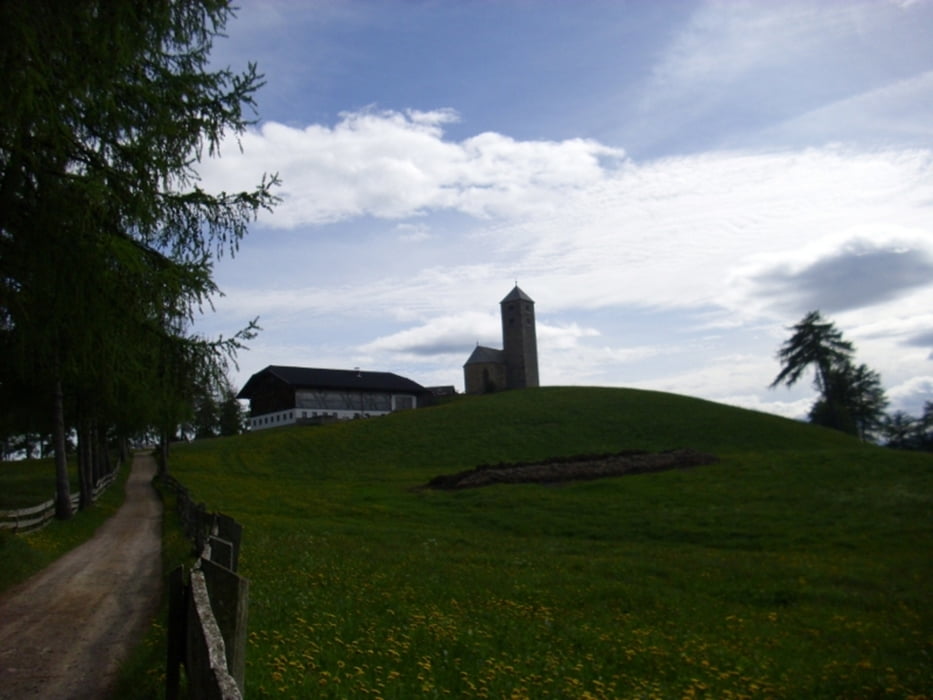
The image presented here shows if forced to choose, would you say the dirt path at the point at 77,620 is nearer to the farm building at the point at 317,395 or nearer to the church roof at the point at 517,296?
the farm building at the point at 317,395

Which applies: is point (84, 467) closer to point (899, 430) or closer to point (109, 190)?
point (109, 190)

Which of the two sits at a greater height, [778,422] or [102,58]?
[102,58]

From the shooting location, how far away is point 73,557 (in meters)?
17.8

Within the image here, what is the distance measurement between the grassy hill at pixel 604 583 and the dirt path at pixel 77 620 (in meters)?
1.65

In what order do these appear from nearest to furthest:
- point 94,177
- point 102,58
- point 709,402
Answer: point 102,58, point 94,177, point 709,402

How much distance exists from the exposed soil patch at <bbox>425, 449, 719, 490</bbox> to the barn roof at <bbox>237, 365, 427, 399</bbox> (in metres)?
57.9

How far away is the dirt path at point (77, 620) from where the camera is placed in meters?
7.88

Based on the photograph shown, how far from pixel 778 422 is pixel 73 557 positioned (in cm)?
5454

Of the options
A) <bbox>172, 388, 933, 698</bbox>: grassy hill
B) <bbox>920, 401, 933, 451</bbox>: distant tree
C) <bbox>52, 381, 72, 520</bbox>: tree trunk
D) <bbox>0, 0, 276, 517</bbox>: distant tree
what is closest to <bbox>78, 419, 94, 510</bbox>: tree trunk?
<bbox>52, 381, 72, 520</bbox>: tree trunk

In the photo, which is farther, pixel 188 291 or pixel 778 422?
pixel 778 422

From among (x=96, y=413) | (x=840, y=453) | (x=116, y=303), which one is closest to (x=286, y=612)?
(x=116, y=303)

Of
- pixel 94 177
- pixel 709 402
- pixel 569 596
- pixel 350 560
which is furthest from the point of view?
pixel 709 402

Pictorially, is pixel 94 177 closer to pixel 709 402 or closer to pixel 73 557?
pixel 73 557

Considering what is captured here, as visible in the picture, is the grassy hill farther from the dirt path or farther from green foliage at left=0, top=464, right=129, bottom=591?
green foliage at left=0, top=464, right=129, bottom=591
